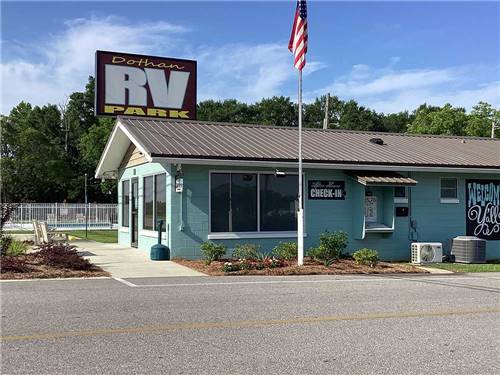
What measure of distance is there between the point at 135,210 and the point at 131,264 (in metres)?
5.25

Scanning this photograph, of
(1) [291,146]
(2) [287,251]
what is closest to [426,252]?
(2) [287,251]

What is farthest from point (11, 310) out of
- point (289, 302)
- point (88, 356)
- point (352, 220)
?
point (352, 220)

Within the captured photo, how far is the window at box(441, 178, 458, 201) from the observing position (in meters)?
19.7

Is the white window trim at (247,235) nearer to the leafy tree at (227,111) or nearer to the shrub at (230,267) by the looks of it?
the shrub at (230,267)

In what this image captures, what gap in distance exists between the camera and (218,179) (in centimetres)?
1680

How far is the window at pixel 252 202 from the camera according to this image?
16781mm

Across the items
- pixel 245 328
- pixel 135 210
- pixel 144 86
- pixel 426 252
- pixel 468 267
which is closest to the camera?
pixel 245 328

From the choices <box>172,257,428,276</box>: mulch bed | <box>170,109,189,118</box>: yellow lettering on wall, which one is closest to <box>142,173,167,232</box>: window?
<box>172,257,428,276</box>: mulch bed

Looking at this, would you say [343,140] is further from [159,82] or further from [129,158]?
[159,82]

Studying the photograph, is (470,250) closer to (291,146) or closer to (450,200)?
(450,200)

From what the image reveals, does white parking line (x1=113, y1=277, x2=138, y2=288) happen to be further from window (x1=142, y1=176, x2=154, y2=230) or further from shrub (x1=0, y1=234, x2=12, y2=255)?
window (x1=142, y1=176, x2=154, y2=230)

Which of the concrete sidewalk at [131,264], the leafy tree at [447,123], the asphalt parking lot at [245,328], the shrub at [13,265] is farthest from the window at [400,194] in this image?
the leafy tree at [447,123]

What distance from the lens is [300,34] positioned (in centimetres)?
1504

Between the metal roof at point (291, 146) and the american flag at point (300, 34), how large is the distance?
3.15 m
